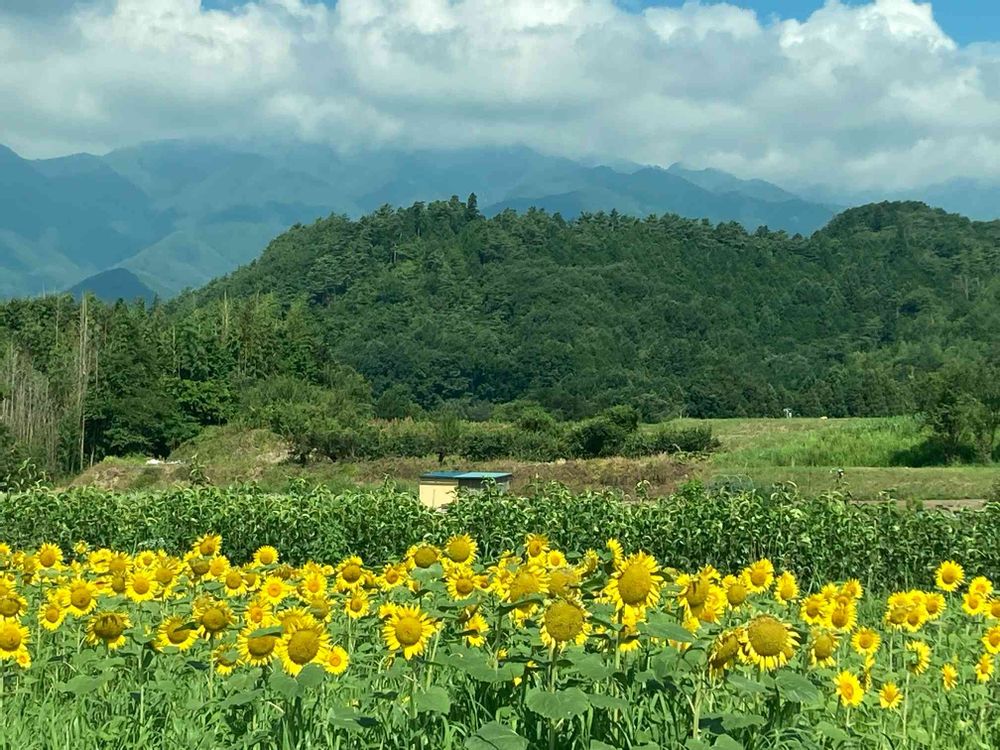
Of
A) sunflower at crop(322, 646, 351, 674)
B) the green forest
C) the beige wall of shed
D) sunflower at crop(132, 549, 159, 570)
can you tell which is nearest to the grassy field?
the green forest

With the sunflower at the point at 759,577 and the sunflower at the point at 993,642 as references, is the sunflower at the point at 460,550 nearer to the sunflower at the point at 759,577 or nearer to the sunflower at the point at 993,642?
the sunflower at the point at 759,577

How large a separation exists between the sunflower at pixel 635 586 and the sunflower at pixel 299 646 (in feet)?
2.76

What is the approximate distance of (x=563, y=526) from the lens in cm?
999

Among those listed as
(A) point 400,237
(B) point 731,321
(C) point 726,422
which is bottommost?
(C) point 726,422

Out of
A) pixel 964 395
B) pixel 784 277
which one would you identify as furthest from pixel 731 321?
pixel 964 395

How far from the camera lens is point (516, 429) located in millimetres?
30562

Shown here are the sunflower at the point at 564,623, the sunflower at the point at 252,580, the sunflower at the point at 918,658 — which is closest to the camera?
the sunflower at the point at 564,623

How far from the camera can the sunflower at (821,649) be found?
342 cm

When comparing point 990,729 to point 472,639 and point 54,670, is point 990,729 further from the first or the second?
point 54,670

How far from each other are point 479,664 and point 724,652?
692 mm

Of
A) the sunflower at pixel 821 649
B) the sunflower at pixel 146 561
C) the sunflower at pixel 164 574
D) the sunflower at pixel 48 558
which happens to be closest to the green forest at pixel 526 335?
the sunflower at pixel 48 558

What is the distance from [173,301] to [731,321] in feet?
115

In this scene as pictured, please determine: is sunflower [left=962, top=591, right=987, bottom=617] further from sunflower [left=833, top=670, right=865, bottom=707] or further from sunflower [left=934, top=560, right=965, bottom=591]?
sunflower [left=833, top=670, right=865, bottom=707]

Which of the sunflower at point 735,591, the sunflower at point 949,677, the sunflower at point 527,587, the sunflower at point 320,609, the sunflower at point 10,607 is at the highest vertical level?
the sunflower at point 527,587
